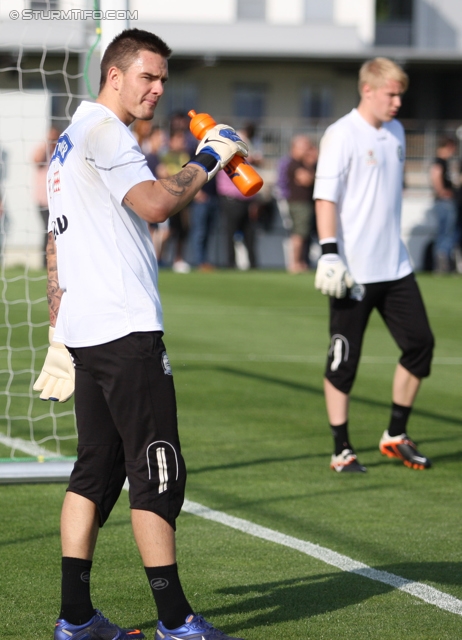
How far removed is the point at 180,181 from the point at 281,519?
8.06ft

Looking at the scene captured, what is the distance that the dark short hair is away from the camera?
3.93 m

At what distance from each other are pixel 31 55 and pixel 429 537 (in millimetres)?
27707

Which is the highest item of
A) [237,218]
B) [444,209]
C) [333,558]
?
[444,209]

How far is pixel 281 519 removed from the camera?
579 cm

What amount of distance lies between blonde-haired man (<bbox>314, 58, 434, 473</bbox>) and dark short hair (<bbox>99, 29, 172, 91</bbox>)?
2.99m

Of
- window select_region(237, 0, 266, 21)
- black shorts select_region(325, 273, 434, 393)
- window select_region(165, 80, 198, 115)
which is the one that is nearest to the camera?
black shorts select_region(325, 273, 434, 393)

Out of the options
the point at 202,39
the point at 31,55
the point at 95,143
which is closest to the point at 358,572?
the point at 95,143

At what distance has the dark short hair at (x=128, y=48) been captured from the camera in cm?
393

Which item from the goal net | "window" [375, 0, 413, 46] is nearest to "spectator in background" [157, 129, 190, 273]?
the goal net

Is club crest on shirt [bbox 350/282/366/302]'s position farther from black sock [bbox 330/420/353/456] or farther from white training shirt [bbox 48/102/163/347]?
white training shirt [bbox 48/102/163/347]

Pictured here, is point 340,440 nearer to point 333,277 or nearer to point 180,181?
point 333,277

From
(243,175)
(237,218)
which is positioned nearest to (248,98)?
(237,218)

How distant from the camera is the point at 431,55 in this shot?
133 ft

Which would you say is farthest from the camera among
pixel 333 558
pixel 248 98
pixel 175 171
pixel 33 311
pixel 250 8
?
pixel 248 98
